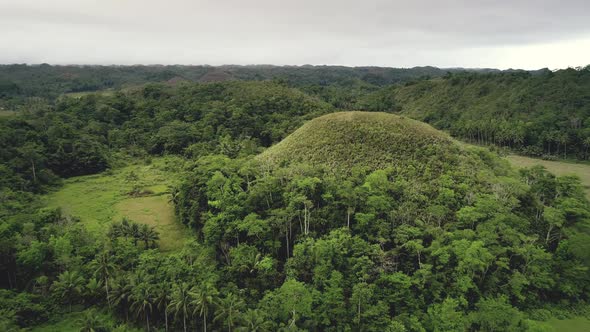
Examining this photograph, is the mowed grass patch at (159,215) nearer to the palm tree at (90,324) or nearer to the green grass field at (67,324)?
the green grass field at (67,324)

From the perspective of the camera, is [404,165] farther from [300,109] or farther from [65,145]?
[65,145]

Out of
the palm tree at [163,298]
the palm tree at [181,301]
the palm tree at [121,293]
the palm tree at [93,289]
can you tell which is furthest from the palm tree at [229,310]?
the palm tree at [93,289]

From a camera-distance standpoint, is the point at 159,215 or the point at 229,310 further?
the point at 159,215

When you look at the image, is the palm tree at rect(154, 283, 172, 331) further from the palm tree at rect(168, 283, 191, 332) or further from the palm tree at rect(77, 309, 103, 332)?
the palm tree at rect(77, 309, 103, 332)

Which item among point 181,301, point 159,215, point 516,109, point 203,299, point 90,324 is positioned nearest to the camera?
point 90,324

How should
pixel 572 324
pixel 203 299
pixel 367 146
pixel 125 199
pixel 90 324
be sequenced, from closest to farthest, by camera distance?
pixel 90 324, pixel 203 299, pixel 572 324, pixel 367 146, pixel 125 199

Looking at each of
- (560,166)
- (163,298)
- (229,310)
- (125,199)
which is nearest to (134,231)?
(163,298)

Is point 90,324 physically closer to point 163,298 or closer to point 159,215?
point 163,298

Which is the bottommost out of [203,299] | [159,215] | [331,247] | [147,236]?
[159,215]

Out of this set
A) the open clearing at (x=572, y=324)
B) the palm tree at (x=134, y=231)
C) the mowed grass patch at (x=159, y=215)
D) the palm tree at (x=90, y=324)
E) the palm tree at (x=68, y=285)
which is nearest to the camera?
the palm tree at (x=90, y=324)
